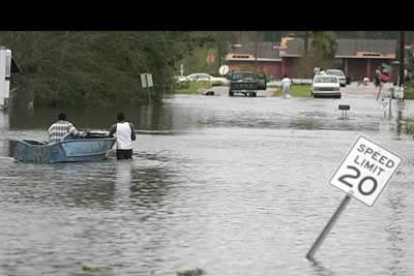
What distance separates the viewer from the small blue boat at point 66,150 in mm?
26656

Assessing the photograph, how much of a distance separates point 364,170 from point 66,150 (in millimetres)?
13224

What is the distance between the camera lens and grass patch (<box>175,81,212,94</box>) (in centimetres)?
8304

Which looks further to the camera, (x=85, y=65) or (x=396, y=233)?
(x=85, y=65)

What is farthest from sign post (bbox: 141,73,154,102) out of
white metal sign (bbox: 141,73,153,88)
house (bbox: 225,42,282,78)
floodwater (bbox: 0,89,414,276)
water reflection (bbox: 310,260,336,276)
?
house (bbox: 225,42,282,78)

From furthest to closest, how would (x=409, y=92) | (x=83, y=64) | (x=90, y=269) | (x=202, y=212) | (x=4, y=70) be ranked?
(x=409, y=92) < (x=83, y=64) < (x=4, y=70) < (x=202, y=212) < (x=90, y=269)

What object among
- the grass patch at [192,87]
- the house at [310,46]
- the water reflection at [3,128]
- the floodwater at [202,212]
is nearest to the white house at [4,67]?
the water reflection at [3,128]

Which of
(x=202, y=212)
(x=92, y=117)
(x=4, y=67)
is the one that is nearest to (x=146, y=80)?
(x=92, y=117)

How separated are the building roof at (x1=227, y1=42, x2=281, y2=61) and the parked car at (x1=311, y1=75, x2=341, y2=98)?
54843mm

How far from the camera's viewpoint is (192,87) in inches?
3474

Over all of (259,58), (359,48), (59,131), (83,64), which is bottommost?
(59,131)

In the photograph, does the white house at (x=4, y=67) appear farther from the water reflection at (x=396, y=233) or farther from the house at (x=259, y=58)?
the house at (x=259, y=58)

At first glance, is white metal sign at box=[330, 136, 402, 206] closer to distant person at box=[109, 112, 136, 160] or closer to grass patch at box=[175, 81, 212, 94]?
distant person at box=[109, 112, 136, 160]

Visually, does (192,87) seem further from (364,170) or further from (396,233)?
(364,170)

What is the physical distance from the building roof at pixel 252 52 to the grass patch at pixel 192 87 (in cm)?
3449
